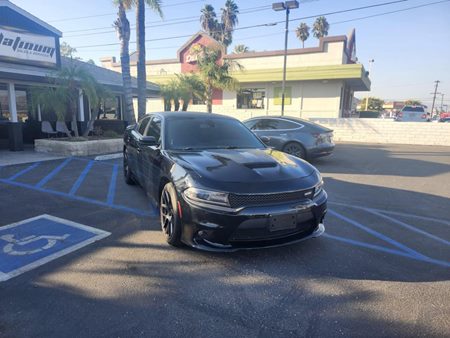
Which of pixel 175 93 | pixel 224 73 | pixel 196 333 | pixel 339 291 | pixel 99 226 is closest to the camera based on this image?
pixel 196 333

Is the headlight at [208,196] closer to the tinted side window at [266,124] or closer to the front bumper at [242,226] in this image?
the front bumper at [242,226]

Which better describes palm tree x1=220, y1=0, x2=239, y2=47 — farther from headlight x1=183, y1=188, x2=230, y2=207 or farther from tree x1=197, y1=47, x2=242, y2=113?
headlight x1=183, y1=188, x2=230, y2=207

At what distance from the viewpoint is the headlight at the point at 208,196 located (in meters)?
3.14

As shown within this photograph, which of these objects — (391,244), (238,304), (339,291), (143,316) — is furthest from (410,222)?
(143,316)

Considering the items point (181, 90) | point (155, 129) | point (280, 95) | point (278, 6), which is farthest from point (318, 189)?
point (280, 95)

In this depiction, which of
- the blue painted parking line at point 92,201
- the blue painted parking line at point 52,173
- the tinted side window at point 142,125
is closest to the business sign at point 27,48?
the blue painted parking line at point 52,173

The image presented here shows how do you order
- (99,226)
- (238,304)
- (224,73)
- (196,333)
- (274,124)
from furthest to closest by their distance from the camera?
(224,73) < (274,124) < (99,226) < (238,304) < (196,333)

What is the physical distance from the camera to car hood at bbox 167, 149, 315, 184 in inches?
131

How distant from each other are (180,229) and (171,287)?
0.70 m

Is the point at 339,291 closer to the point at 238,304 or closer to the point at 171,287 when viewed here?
the point at 238,304

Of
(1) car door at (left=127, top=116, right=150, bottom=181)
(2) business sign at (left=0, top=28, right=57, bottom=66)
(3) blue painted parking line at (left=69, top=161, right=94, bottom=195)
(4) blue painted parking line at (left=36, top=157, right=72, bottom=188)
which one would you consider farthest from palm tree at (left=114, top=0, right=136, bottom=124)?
(1) car door at (left=127, top=116, right=150, bottom=181)

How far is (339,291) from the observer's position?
2.97 meters

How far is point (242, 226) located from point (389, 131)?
17.6 metres

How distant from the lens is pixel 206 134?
4699 millimetres
